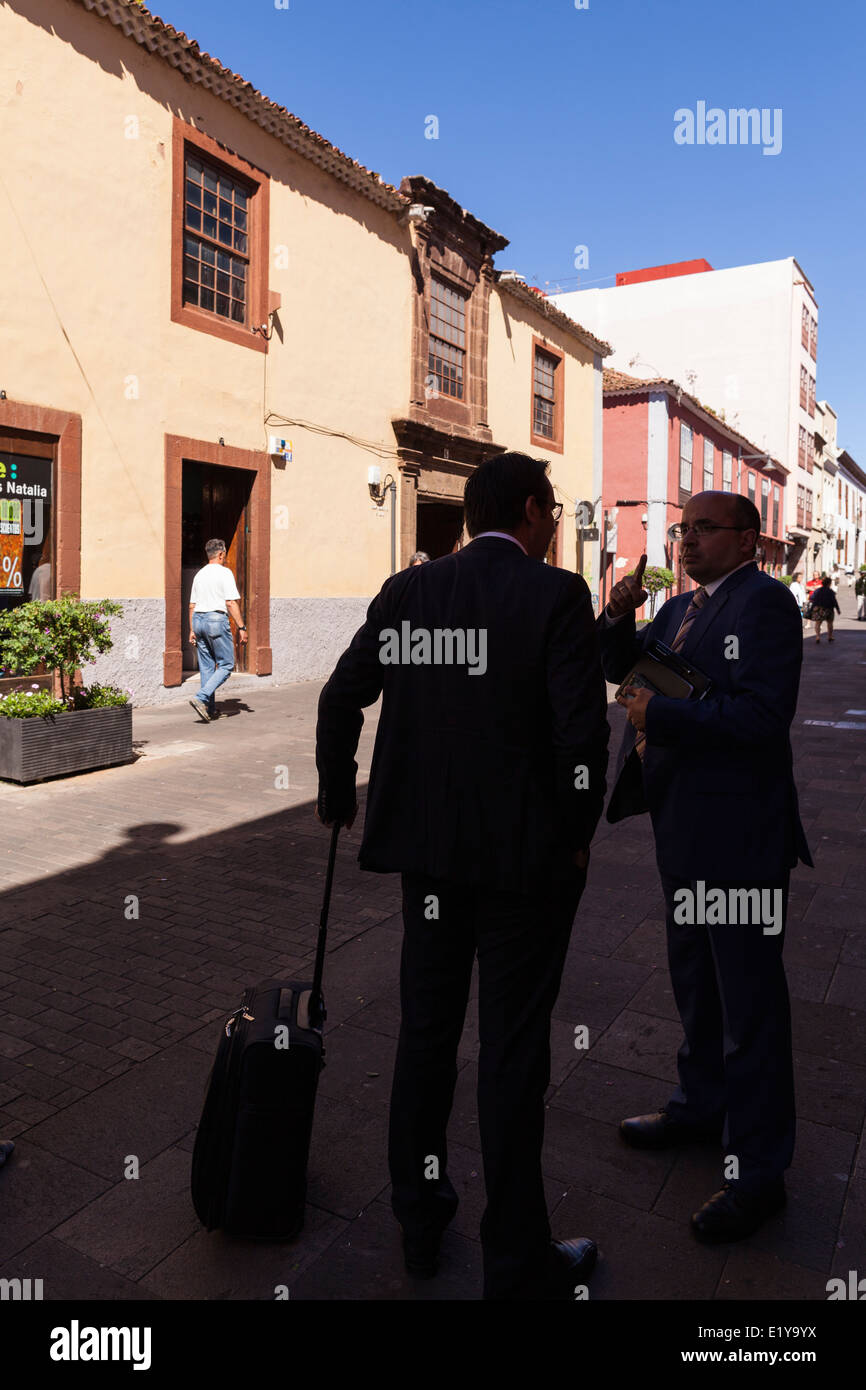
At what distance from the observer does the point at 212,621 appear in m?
10.6

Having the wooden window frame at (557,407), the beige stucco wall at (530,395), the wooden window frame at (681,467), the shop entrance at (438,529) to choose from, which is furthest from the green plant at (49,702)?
the wooden window frame at (681,467)

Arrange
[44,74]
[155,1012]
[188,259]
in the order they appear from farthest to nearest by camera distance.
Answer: [188,259] < [44,74] < [155,1012]

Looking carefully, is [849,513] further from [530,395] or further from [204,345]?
[204,345]

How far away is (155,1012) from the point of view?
149 inches

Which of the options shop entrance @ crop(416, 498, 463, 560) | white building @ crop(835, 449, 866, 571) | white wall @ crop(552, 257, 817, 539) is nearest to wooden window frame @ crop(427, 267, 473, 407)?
shop entrance @ crop(416, 498, 463, 560)

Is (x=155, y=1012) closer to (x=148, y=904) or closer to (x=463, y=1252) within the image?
(x=148, y=904)

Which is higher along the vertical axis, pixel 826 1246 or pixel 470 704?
pixel 470 704

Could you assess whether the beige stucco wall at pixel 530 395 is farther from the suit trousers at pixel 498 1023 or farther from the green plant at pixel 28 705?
the suit trousers at pixel 498 1023

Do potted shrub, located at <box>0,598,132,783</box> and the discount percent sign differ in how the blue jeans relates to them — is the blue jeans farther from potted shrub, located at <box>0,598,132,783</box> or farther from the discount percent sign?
potted shrub, located at <box>0,598,132,783</box>

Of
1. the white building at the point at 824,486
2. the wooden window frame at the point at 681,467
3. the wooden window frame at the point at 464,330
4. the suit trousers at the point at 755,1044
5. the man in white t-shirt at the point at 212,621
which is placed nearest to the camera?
the suit trousers at the point at 755,1044

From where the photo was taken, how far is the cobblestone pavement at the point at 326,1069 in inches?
96.3

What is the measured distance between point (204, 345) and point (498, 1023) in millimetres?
11583
